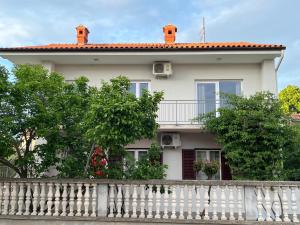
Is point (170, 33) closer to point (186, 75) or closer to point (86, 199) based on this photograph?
point (186, 75)

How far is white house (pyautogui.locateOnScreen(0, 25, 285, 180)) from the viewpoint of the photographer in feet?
43.8

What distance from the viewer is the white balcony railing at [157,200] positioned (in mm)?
8125

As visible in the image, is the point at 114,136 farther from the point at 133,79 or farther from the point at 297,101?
the point at 297,101

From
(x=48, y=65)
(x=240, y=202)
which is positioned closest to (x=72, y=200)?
(x=240, y=202)

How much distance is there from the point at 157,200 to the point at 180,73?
741cm

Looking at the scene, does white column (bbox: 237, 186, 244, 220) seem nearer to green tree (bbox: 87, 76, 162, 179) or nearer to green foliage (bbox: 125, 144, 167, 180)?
green foliage (bbox: 125, 144, 167, 180)

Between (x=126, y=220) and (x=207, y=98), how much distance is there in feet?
24.8

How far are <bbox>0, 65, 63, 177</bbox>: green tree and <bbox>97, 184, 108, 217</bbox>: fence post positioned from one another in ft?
7.04

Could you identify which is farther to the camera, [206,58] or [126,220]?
[206,58]

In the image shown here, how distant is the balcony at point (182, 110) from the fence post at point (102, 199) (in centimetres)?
554

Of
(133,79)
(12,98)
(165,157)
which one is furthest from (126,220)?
(133,79)

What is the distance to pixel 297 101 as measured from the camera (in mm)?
33938

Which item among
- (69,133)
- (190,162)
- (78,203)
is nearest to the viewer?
(78,203)

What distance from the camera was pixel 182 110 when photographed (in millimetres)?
14000
